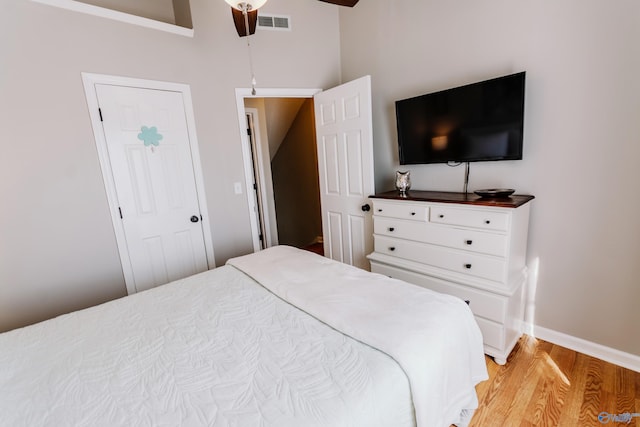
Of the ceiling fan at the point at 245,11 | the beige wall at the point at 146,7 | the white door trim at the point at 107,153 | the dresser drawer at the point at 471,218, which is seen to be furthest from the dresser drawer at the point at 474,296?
the beige wall at the point at 146,7

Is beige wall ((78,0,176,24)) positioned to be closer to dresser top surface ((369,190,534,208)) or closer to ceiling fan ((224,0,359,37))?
ceiling fan ((224,0,359,37))

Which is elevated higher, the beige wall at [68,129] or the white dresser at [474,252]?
the beige wall at [68,129]

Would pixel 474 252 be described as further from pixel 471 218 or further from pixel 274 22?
pixel 274 22

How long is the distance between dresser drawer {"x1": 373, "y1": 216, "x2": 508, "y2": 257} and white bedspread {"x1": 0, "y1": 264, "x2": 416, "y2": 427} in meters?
1.27

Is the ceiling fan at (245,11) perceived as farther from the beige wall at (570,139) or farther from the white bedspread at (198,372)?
the white bedspread at (198,372)

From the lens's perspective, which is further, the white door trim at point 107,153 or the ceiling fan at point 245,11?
the white door trim at point 107,153

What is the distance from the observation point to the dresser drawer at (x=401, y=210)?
2.21 metres

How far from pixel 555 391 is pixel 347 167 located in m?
2.15

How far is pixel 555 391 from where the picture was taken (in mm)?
1680

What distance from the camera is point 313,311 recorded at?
4.33 ft

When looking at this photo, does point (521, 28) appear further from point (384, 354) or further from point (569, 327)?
point (384, 354)

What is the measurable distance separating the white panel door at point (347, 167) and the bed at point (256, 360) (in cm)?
127

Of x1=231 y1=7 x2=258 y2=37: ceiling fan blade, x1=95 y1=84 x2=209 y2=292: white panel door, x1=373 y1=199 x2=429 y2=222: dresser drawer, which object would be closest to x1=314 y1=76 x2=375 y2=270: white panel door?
x1=373 y1=199 x2=429 y2=222: dresser drawer

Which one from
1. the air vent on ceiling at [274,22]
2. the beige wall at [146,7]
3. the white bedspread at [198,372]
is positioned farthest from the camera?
the air vent on ceiling at [274,22]
